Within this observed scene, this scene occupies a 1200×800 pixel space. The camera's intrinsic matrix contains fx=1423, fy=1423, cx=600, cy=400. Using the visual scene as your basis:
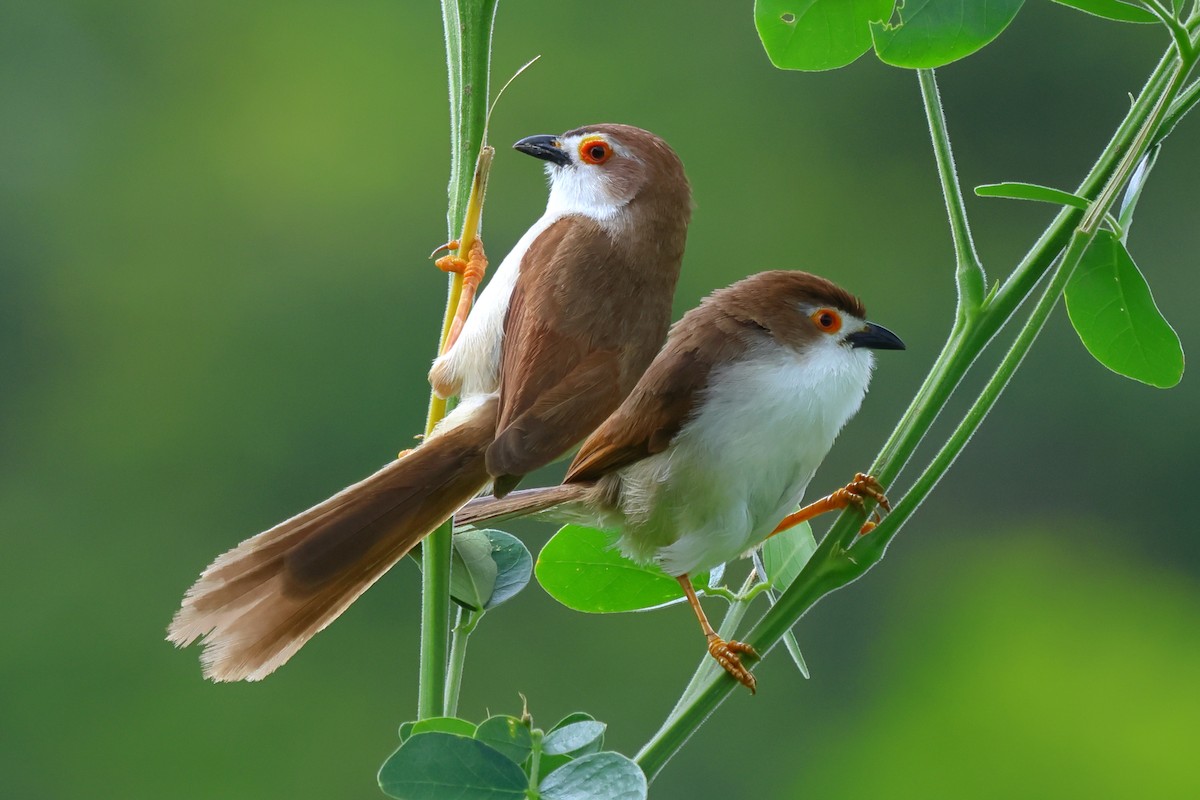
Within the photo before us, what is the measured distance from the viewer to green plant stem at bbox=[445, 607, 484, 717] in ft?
3.04

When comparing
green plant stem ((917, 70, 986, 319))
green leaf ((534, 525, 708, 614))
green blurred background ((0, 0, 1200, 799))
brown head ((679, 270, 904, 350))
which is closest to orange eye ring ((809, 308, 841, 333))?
brown head ((679, 270, 904, 350))

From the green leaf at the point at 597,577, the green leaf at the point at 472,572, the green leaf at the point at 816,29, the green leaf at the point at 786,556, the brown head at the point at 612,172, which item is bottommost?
the green leaf at the point at 597,577

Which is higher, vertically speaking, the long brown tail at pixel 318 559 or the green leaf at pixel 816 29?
the green leaf at pixel 816 29

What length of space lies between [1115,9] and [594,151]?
644mm

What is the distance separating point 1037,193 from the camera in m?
0.91

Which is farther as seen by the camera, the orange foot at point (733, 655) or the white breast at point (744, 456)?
the white breast at point (744, 456)

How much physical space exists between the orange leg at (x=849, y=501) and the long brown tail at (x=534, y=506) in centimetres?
24

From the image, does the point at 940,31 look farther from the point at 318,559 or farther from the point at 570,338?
the point at 318,559

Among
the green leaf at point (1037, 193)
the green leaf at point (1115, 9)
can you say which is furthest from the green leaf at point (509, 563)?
the green leaf at point (1115, 9)

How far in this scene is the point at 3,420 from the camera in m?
12.7

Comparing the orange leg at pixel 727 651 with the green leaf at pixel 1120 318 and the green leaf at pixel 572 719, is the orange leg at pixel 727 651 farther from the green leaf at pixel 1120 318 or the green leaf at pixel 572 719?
the green leaf at pixel 1120 318

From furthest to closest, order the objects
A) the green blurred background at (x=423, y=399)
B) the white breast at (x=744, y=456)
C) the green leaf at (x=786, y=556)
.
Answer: the green blurred background at (x=423, y=399), the white breast at (x=744, y=456), the green leaf at (x=786, y=556)

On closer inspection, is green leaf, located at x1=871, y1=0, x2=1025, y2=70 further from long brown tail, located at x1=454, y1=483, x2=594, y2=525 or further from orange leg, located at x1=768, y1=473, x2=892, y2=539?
long brown tail, located at x1=454, y1=483, x2=594, y2=525

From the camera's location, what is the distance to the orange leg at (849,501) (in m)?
0.96
